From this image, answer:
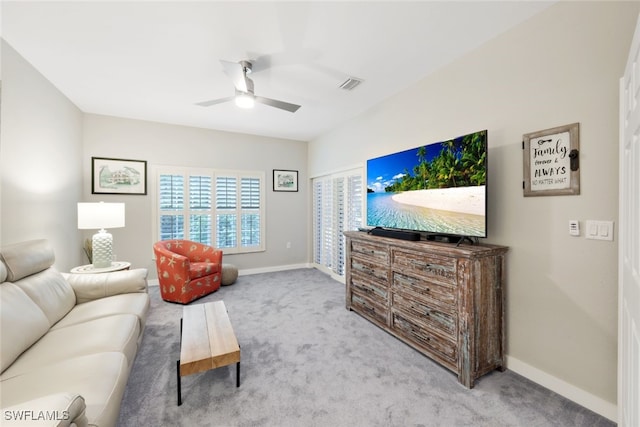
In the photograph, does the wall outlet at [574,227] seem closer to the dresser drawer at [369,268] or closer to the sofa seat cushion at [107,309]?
the dresser drawer at [369,268]

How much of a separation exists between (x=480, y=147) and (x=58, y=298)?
348 centimetres

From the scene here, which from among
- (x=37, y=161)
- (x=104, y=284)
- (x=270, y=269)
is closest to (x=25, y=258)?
(x=104, y=284)

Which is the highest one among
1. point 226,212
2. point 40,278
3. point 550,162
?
point 550,162

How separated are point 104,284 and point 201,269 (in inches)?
50.4

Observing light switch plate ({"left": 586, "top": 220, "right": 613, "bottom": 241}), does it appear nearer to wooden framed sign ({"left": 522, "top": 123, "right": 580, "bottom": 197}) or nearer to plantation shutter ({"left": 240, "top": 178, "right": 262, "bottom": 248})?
wooden framed sign ({"left": 522, "top": 123, "right": 580, "bottom": 197})

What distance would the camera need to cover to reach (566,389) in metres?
1.78

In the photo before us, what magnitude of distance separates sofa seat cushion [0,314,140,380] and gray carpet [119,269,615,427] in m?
0.41

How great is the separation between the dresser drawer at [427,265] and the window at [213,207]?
10.6 ft

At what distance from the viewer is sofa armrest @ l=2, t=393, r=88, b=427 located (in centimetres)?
86

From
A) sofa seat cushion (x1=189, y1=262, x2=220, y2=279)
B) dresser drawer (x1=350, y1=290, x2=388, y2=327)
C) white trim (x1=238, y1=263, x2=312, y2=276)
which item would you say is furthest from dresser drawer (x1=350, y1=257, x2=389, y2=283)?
white trim (x1=238, y1=263, x2=312, y2=276)

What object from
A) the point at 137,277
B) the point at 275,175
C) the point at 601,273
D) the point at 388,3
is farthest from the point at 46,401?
the point at 275,175

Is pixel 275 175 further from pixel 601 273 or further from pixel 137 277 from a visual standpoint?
pixel 601 273

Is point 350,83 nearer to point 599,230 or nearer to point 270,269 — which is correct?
point 599,230

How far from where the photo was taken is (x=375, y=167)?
3.16 m
